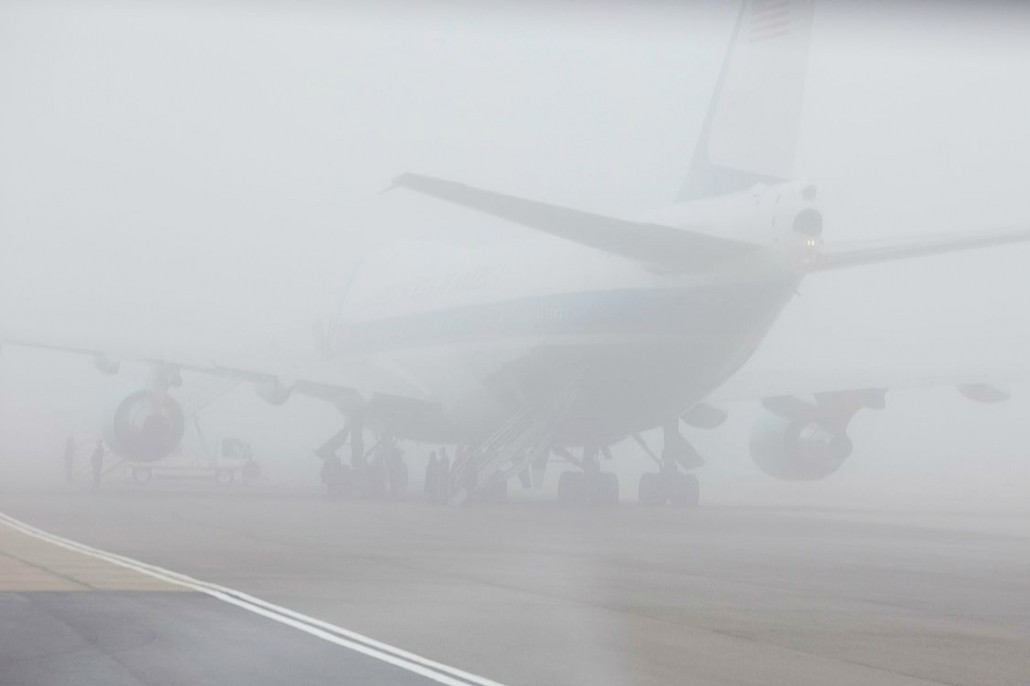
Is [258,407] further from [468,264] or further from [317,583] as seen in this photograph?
[317,583]

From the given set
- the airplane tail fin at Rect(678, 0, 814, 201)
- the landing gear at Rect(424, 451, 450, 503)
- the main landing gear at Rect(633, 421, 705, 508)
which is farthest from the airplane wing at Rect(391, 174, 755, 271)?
the landing gear at Rect(424, 451, 450, 503)

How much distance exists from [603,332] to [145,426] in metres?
11.6

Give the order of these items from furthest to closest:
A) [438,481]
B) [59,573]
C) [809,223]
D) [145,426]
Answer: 1. [145,426]
2. [438,481]
3. [809,223]
4. [59,573]

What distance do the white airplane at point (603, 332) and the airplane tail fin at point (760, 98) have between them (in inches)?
1.5

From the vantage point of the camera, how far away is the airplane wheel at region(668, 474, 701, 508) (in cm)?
3725

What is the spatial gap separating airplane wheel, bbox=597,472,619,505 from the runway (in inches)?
256

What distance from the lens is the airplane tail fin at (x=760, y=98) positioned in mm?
31375

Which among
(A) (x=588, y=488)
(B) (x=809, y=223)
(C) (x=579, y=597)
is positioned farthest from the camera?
(A) (x=588, y=488)

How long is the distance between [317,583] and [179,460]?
39127mm

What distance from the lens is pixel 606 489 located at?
36156 millimetres

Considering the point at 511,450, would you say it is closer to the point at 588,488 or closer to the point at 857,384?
the point at 588,488

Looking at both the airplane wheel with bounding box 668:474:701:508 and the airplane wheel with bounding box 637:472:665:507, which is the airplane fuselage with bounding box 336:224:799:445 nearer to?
the airplane wheel with bounding box 637:472:665:507

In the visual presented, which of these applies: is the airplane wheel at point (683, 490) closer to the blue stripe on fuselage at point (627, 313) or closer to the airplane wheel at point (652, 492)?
the airplane wheel at point (652, 492)

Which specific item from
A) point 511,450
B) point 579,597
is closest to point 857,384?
point 511,450
